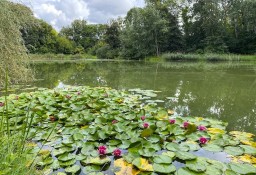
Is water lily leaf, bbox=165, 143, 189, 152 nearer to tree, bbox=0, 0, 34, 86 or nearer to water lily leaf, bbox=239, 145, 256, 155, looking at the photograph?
water lily leaf, bbox=239, 145, 256, 155

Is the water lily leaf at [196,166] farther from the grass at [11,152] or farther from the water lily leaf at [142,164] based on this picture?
the grass at [11,152]

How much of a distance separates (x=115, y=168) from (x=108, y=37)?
95.9 ft

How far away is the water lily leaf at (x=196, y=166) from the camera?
1.79 m

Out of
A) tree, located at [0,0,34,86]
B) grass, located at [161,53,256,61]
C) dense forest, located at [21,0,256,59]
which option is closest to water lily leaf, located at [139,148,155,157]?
tree, located at [0,0,34,86]

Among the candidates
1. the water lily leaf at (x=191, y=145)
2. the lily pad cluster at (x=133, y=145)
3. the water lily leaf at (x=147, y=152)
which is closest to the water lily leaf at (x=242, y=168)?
the lily pad cluster at (x=133, y=145)

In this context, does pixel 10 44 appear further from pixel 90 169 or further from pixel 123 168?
pixel 123 168

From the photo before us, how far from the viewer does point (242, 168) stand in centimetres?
180

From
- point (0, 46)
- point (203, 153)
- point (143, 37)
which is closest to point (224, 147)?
point (203, 153)

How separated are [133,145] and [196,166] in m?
0.64

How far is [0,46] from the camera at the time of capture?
4395 millimetres

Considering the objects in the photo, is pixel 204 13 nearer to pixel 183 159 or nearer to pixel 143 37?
pixel 143 37

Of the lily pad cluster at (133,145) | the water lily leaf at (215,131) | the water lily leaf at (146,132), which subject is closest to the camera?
the lily pad cluster at (133,145)

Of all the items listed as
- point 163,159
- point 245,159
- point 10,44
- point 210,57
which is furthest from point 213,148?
point 210,57

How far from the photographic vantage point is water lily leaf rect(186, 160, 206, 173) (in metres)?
1.79
